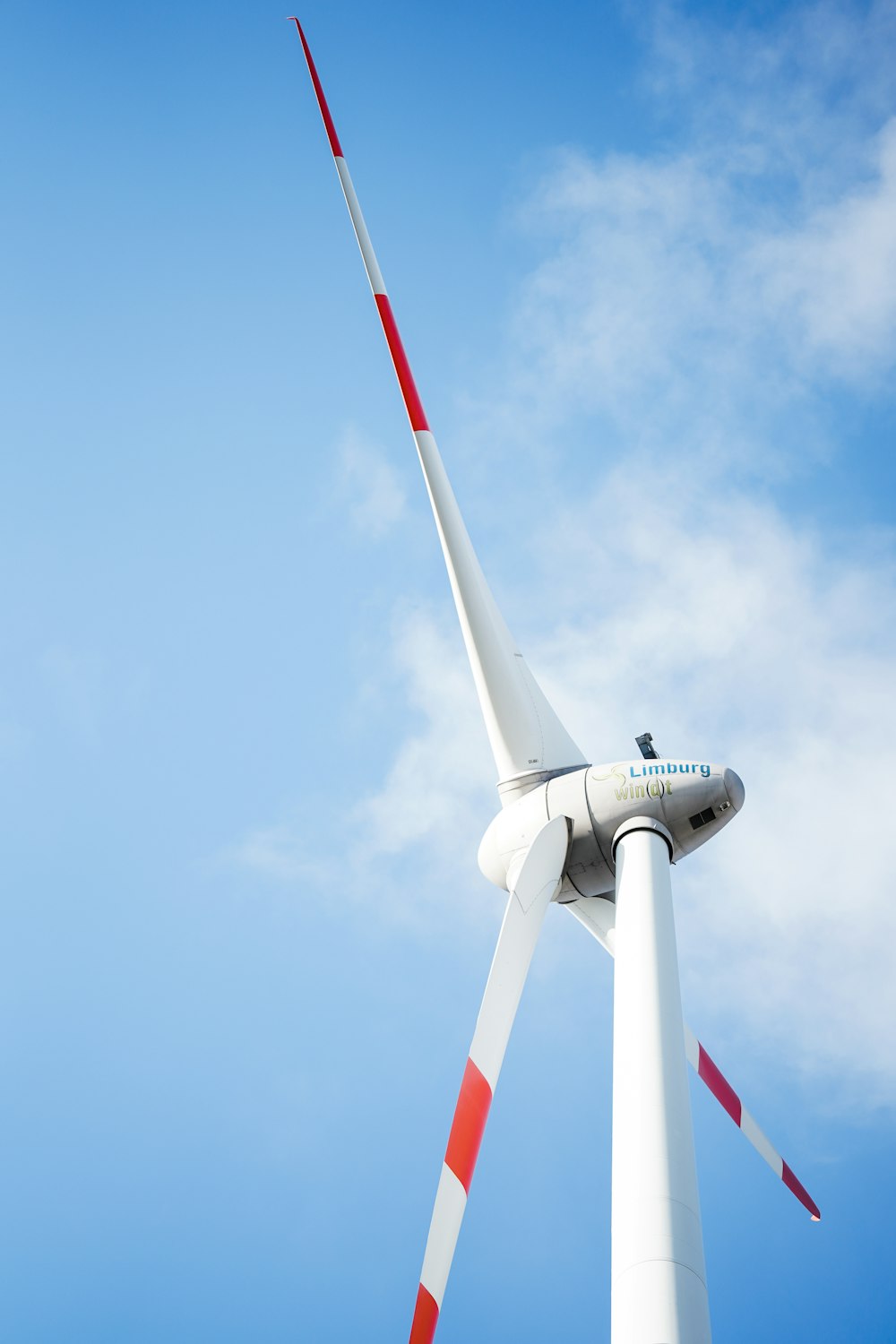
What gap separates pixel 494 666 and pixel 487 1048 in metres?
7.28

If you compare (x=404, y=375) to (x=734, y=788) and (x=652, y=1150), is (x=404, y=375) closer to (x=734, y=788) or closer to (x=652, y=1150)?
(x=734, y=788)

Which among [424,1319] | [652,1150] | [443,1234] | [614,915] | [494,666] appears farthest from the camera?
[494,666]

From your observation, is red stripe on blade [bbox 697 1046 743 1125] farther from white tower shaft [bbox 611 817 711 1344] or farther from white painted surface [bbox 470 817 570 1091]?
white tower shaft [bbox 611 817 711 1344]

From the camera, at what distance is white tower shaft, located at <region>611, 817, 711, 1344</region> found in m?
8.90

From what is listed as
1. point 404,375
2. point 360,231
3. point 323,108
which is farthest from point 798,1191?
point 323,108

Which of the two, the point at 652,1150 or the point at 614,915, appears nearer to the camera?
the point at 652,1150

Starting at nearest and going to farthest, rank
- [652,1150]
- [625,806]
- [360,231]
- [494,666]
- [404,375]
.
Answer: [652,1150], [625,806], [494,666], [404,375], [360,231]

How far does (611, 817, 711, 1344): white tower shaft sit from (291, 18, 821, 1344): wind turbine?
16mm

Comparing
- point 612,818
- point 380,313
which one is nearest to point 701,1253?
point 612,818

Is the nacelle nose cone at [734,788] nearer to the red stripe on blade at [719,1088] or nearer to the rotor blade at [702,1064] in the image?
the rotor blade at [702,1064]

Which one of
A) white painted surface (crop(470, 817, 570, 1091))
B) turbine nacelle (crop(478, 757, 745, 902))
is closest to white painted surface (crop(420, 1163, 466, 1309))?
white painted surface (crop(470, 817, 570, 1091))

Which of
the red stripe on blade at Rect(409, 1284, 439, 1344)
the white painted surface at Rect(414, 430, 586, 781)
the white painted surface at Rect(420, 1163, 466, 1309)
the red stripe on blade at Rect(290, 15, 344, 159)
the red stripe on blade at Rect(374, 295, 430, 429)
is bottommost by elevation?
the red stripe on blade at Rect(409, 1284, 439, 1344)

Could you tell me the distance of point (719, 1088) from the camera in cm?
1862

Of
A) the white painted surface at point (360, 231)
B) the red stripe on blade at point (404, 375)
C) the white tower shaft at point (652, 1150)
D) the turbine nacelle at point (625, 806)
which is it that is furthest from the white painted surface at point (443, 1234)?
the white painted surface at point (360, 231)
